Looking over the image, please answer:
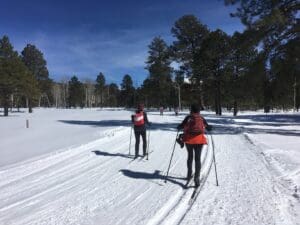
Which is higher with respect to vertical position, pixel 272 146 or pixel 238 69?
pixel 238 69

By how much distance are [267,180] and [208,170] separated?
181 centimetres

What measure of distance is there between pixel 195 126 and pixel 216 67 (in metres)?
42.5

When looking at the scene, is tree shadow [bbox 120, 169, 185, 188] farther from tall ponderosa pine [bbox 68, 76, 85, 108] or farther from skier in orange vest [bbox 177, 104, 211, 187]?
tall ponderosa pine [bbox 68, 76, 85, 108]

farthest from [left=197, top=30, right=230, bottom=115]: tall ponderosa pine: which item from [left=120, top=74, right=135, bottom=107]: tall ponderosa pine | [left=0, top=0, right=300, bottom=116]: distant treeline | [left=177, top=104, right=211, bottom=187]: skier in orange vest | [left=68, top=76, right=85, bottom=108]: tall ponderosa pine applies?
[left=68, top=76, right=85, bottom=108]: tall ponderosa pine

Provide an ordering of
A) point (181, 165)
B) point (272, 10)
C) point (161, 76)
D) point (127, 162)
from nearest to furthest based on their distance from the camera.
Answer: point (181, 165) < point (127, 162) < point (272, 10) < point (161, 76)

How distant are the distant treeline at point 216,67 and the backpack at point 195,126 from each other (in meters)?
13.3

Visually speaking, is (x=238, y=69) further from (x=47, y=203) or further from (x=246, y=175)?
(x=47, y=203)

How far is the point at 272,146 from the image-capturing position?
51.2 ft

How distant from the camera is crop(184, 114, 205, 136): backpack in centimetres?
872

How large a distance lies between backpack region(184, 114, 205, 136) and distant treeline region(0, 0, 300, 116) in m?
13.3

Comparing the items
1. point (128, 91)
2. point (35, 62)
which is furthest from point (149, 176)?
point (128, 91)

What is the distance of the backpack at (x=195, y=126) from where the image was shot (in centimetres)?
872

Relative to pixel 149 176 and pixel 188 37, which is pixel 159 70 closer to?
pixel 188 37

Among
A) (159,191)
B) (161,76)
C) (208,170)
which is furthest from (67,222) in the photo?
(161,76)
